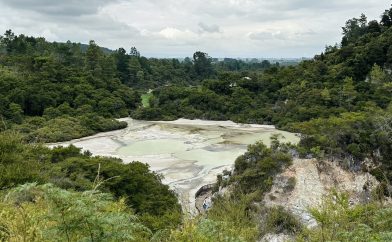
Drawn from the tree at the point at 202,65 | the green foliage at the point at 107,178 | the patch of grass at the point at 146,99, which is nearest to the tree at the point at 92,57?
the patch of grass at the point at 146,99

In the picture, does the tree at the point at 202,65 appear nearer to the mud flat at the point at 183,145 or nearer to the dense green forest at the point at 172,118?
the dense green forest at the point at 172,118

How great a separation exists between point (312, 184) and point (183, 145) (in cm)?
1416

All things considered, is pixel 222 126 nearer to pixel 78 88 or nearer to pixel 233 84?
pixel 233 84

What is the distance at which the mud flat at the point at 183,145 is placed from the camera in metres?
25.5

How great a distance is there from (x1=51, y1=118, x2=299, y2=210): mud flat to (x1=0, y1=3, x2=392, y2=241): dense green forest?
2171mm

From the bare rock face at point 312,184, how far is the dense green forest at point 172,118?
63cm

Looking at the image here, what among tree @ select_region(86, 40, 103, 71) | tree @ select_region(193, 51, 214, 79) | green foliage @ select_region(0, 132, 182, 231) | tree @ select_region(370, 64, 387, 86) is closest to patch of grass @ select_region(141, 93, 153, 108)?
tree @ select_region(86, 40, 103, 71)

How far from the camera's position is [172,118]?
155ft

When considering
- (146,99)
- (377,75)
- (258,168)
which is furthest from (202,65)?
(258,168)

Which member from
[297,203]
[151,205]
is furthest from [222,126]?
[151,205]

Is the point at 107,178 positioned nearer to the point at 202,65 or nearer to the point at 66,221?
the point at 66,221

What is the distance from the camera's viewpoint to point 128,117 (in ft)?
162

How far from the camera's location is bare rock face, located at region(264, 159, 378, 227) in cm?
1988

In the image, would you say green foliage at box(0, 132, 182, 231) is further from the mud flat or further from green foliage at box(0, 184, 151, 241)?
green foliage at box(0, 184, 151, 241)
